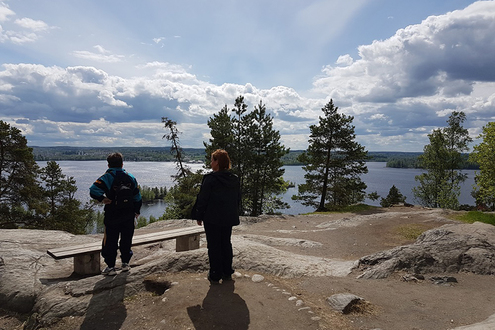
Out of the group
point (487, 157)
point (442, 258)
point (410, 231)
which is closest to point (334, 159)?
point (487, 157)

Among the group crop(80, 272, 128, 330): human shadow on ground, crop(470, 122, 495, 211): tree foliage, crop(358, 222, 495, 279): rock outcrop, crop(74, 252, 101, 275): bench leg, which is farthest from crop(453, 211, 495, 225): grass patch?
crop(74, 252, 101, 275): bench leg

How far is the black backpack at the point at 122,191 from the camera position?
489 cm

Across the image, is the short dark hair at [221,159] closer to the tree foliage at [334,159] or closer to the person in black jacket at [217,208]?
the person in black jacket at [217,208]

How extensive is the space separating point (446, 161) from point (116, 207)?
119 ft

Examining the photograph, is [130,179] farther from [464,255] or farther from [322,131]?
[322,131]

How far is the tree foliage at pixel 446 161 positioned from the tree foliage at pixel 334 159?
41.1ft

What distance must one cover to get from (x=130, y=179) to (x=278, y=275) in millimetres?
3315

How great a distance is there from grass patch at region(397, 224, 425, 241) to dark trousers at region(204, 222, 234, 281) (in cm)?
878

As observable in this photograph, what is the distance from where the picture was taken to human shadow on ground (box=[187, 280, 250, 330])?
3.52 m

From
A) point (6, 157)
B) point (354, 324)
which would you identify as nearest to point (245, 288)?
point (354, 324)

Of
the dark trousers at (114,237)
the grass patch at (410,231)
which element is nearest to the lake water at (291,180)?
the grass patch at (410,231)

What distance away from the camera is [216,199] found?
4602 mm

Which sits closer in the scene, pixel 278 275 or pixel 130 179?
pixel 130 179

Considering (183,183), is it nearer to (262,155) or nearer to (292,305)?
(262,155)
